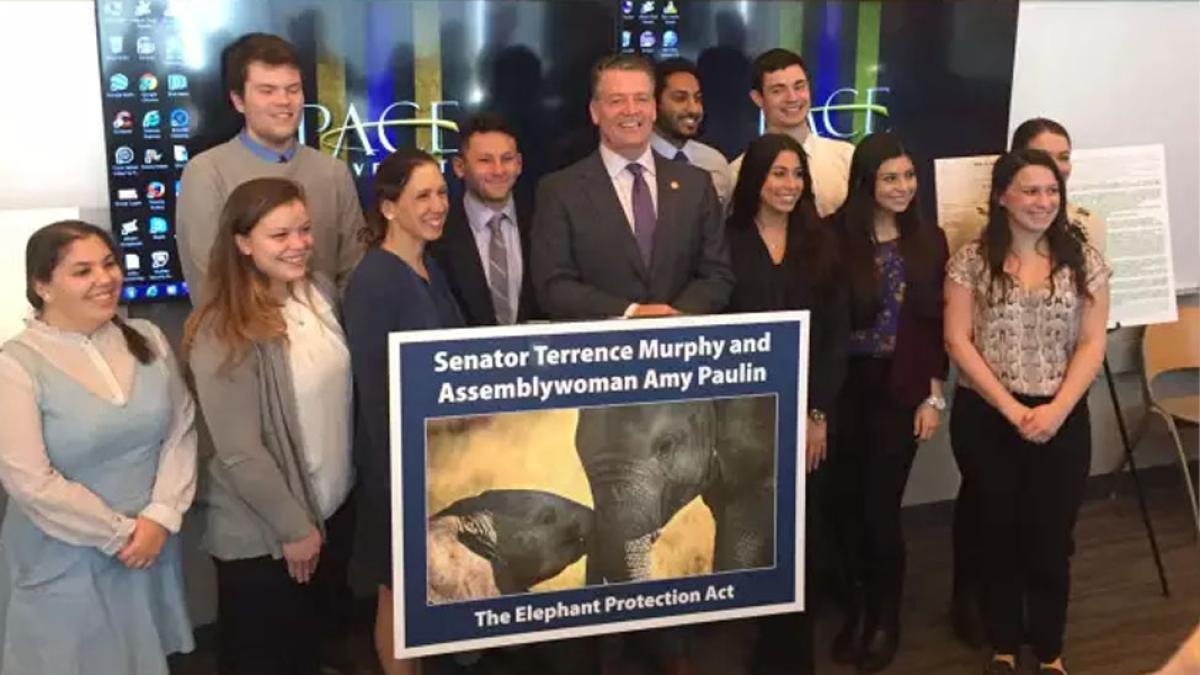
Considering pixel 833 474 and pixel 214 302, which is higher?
pixel 214 302

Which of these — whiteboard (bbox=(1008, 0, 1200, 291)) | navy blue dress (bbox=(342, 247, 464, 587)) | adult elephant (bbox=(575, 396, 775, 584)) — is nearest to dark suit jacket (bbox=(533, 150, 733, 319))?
navy blue dress (bbox=(342, 247, 464, 587))

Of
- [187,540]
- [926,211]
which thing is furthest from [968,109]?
[187,540]

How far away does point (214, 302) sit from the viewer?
2.81m

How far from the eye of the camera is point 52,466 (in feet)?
8.65

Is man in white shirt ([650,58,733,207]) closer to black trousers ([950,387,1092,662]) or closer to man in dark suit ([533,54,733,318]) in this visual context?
man in dark suit ([533,54,733,318])

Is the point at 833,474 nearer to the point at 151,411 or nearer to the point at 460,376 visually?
the point at 460,376

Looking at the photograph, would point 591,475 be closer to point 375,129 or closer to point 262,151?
point 262,151

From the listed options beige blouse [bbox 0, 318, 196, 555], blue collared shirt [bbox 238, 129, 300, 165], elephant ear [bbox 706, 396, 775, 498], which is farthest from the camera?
blue collared shirt [bbox 238, 129, 300, 165]

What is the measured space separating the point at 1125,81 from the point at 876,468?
2.20 meters

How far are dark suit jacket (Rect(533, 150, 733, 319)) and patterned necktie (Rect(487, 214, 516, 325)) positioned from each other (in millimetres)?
217

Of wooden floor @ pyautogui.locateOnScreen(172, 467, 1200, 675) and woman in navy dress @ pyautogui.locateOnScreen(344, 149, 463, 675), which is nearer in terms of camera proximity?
woman in navy dress @ pyautogui.locateOnScreen(344, 149, 463, 675)

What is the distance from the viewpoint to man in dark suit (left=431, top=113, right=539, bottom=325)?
10.8 feet

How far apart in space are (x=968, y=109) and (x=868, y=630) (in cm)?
189

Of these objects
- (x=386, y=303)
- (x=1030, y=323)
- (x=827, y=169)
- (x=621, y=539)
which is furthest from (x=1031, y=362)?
(x=386, y=303)
